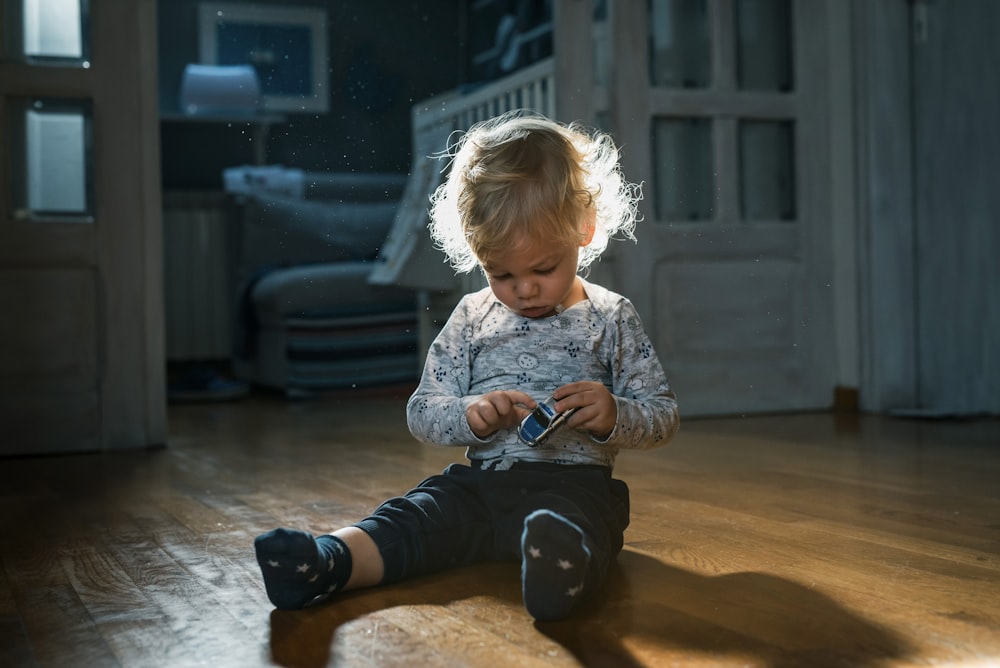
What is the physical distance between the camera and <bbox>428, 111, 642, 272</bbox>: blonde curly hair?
1158mm

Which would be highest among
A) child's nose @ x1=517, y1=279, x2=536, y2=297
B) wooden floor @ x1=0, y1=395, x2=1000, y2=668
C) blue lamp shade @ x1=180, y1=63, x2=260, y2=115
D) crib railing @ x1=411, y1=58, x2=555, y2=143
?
blue lamp shade @ x1=180, y1=63, x2=260, y2=115

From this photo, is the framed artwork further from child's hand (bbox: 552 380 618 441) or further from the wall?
child's hand (bbox: 552 380 618 441)

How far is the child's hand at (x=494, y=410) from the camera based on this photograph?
1082mm

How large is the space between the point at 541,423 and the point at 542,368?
15cm

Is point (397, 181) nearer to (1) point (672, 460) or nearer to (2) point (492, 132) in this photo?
(1) point (672, 460)

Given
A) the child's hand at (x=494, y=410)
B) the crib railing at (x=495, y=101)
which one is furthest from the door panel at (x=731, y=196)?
the child's hand at (x=494, y=410)

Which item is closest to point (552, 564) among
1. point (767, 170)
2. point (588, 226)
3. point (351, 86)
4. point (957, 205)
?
point (588, 226)

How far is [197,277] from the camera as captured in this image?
4926 millimetres

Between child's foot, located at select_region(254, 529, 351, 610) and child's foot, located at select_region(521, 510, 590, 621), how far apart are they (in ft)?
0.63

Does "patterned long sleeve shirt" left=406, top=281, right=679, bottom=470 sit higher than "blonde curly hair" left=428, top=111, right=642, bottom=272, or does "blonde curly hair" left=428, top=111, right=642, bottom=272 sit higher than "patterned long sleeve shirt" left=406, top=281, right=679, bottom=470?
"blonde curly hair" left=428, top=111, right=642, bottom=272

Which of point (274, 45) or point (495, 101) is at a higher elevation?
point (274, 45)

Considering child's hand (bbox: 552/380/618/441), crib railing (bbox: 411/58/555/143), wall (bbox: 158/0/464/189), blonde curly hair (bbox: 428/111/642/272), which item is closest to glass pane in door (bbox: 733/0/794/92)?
crib railing (bbox: 411/58/555/143)

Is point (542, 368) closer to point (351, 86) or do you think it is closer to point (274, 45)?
point (274, 45)

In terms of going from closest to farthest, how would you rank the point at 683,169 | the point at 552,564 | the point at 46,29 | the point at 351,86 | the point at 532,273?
the point at 552,564 < the point at 532,273 < the point at 46,29 < the point at 683,169 < the point at 351,86
